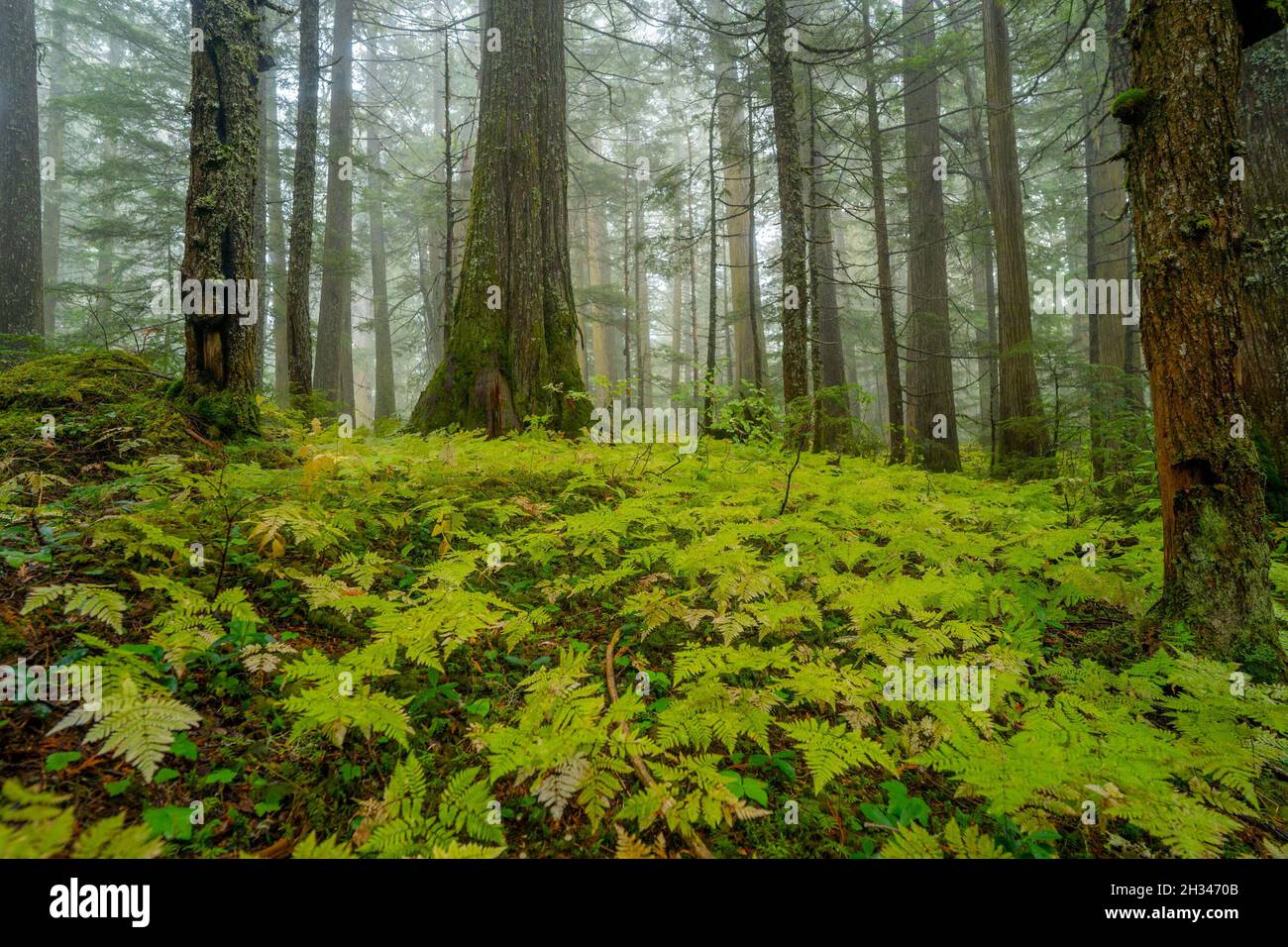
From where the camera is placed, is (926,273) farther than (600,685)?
Yes

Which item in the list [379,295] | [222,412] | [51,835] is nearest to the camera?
[51,835]

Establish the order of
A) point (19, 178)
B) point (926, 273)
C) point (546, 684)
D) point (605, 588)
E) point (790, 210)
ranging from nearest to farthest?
point (546, 684) < point (605, 588) < point (790, 210) < point (19, 178) < point (926, 273)

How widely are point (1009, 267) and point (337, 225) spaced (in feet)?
49.4

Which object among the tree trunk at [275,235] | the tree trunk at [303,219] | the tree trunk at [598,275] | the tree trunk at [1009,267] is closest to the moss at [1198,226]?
the tree trunk at [1009,267]

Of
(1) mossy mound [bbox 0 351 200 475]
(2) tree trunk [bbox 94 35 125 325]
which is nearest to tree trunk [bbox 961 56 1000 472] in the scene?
(1) mossy mound [bbox 0 351 200 475]

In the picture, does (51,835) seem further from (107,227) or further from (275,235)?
(275,235)

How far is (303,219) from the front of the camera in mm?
8242

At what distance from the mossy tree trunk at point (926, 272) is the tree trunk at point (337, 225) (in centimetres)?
1226

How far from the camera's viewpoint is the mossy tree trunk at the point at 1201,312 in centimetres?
271

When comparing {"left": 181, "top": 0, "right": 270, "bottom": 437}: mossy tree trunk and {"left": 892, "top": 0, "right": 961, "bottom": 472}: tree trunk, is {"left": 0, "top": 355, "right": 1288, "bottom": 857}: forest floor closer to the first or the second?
{"left": 181, "top": 0, "right": 270, "bottom": 437}: mossy tree trunk

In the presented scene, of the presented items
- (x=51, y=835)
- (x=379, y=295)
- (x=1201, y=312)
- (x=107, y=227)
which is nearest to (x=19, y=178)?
(x=107, y=227)

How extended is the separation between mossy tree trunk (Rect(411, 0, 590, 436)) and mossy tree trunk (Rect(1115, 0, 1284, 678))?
4.68 metres

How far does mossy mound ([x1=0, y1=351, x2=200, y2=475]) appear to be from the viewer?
3.61 meters
